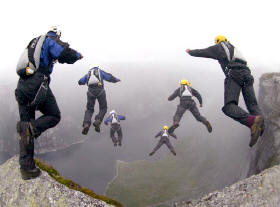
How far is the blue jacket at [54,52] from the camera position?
22.2 ft

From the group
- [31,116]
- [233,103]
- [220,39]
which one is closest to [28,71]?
[31,116]

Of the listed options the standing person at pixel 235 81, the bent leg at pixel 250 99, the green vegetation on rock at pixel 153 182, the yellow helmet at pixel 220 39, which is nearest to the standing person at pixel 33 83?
the standing person at pixel 235 81

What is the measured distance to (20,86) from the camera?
6.73m

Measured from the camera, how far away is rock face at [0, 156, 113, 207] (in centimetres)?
766

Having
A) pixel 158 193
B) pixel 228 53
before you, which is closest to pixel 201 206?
pixel 228 53

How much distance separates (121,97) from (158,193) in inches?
3328

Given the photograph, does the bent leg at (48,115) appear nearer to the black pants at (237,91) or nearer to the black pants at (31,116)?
the black pants at (31,116)

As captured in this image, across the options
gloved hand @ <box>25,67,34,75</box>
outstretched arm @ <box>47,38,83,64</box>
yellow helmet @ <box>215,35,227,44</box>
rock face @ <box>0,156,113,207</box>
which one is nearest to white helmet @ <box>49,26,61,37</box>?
outstretched arm @ <box>47,38,83,64</box>

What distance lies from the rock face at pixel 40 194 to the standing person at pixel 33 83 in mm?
1278

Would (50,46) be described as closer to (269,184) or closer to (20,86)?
(20,86)

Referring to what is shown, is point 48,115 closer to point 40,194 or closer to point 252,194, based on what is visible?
point 40,194

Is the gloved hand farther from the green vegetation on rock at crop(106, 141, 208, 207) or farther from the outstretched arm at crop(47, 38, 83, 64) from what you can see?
the green vegetation on rock at crop(106, 141, 208, 207)

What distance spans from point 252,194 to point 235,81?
413 cm

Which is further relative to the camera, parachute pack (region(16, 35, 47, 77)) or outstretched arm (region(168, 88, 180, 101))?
outstretched arm (region(168, 88, 180, 101))
